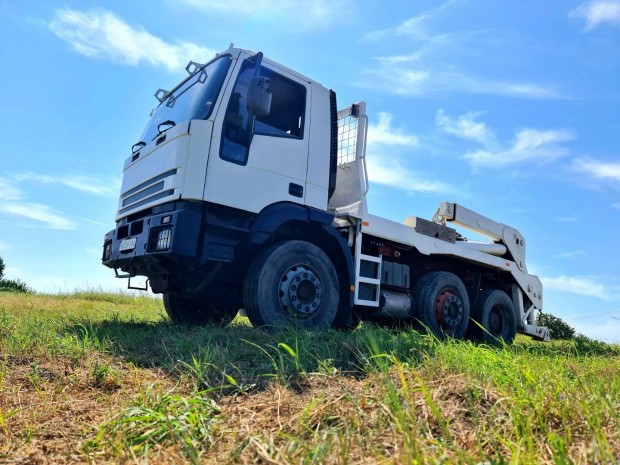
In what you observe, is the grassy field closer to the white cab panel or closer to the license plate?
the license plate

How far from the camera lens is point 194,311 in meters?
6.73

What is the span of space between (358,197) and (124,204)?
2.85 m

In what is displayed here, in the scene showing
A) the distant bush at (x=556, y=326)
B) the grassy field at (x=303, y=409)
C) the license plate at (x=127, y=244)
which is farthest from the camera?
the distant bush at (x=556, y=326)

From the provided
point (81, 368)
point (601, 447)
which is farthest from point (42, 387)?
point (601, 447)

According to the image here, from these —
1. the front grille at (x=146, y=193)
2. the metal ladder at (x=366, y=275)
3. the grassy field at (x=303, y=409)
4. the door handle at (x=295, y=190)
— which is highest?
the door handle at (x=295, y=190)

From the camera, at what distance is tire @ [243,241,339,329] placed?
494cm

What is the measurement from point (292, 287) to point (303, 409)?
9.07ft

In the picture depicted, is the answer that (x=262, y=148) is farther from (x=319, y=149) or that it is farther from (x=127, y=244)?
(x=127, y=244)

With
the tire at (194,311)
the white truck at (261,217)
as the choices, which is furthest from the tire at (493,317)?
the tire at (194,311)

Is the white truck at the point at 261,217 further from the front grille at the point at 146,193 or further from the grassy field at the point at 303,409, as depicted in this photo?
the grassy field at the point at 303,409

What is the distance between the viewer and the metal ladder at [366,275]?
5950 millimetres

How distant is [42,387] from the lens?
9.89 ft

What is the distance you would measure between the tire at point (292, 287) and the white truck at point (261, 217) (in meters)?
0.01

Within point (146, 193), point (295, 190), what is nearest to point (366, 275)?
point (295, 190)
